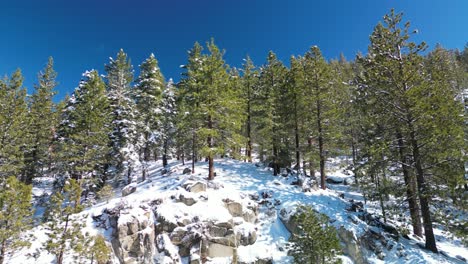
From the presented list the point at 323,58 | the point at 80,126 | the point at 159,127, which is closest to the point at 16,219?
the point at 80,126

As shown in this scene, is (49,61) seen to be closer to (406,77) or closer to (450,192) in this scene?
(406,77)

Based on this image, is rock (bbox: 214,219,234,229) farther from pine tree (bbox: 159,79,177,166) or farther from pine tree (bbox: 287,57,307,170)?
pine tree (bbox: 159,79,177,166)

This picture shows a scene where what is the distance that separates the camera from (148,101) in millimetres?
27578

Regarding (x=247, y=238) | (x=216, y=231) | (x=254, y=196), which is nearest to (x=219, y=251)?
(x=216, y=231)

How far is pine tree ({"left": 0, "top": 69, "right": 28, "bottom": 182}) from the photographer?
1914 cm

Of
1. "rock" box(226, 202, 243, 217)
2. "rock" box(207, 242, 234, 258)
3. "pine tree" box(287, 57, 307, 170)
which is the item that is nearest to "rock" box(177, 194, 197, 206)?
"rock" box(226, 202, 243, 217)

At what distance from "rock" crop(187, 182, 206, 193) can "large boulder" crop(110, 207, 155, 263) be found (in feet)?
9.97

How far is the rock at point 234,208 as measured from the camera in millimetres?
16016

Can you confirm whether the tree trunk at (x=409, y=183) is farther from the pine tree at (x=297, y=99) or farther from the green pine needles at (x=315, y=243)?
the pine tree at (x=297, y=99)

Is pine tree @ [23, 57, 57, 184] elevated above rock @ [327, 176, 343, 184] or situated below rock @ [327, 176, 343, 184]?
above

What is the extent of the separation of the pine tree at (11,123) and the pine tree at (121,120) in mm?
6692

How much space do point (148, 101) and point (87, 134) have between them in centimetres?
757

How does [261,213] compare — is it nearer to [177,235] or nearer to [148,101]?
[177,235]

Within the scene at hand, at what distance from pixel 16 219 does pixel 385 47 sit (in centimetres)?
2165
